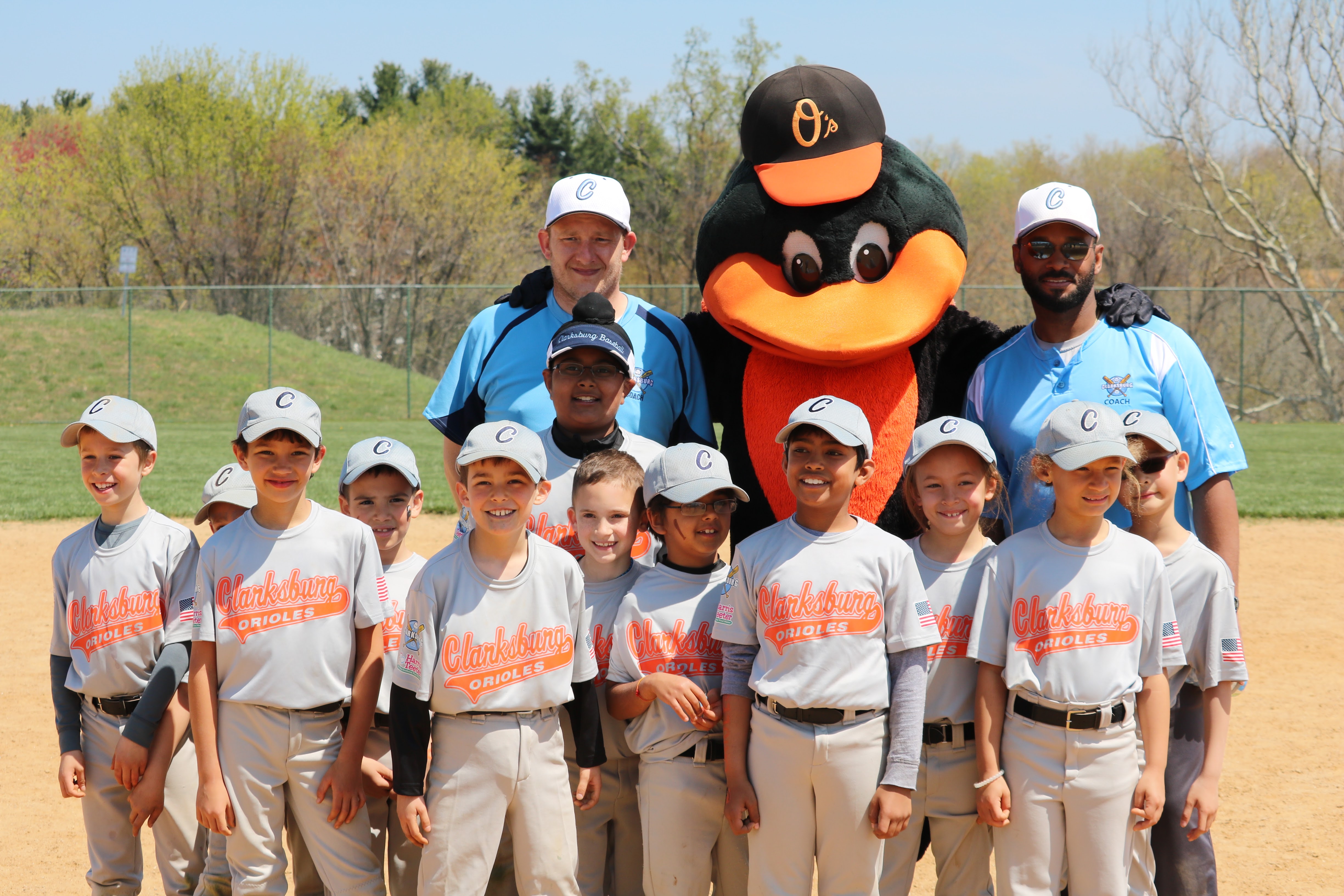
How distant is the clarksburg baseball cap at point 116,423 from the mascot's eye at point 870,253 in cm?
214

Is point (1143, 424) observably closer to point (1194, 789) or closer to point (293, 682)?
point (1194, 789)

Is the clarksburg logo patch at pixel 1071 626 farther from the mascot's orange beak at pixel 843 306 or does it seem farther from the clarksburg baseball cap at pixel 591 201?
the clarksburg baseball cap at pixel 591 201

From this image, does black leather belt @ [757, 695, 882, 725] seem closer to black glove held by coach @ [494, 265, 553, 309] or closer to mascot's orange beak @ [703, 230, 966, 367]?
mascot's orange beak @ [703, 230, 966, 367]

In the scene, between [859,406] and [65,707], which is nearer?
[65,707]

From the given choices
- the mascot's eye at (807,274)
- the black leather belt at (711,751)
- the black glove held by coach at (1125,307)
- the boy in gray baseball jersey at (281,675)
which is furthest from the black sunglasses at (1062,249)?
the boy in gray baseball jersey at (281,675)

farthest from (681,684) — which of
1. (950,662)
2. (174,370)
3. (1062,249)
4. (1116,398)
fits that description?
(174,370)

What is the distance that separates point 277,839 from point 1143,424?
2598 millimetres

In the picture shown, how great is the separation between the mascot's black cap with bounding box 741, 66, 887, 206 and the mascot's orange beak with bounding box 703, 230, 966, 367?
0.83ft

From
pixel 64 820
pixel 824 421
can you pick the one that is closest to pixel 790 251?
pixel 824 421

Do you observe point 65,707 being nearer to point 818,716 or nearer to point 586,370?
Result: point 586,370

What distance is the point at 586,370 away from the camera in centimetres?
326

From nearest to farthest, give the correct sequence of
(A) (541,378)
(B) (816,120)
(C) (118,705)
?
(C) (118,705) → (B) (816,120) → (A) (541,378)

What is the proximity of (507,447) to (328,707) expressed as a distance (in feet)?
2.78

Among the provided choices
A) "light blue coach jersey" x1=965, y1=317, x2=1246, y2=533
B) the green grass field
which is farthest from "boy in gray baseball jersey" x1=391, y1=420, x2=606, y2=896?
the green grass field
